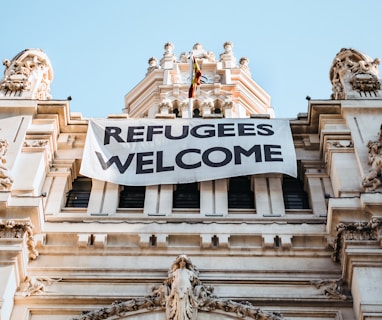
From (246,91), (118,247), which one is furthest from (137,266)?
(246,91)

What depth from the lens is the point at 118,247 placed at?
25.9 meters

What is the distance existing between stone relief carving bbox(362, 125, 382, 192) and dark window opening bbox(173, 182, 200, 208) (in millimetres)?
6085

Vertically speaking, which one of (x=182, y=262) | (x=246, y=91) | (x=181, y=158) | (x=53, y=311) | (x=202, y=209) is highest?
(x=246, y=91)

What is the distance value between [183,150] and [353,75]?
28.5 feet

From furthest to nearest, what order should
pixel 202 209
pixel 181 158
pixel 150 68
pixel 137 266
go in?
pixel 150 68 → pixel 181 158 → pixel 202 209 → pixel 137 266

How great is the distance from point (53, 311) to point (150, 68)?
94.4 ft

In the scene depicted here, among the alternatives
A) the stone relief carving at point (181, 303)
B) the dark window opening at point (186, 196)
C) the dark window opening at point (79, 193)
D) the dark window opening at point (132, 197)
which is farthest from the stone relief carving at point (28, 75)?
the stone relief carving at point (181, 303)

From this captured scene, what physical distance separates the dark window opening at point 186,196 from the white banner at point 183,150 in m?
0.66

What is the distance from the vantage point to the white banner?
2972 centimetres

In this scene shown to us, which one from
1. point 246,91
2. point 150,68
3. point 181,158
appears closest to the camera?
point 181,158

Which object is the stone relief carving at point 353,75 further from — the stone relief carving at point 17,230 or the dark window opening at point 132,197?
the stone relief carving at point 17,230

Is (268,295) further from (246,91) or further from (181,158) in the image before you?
(246,91)

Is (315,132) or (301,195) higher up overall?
(315,132)

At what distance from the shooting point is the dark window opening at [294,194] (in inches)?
1158
